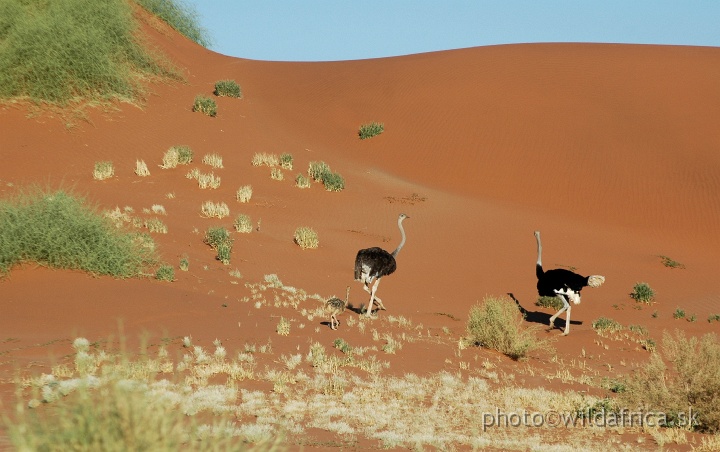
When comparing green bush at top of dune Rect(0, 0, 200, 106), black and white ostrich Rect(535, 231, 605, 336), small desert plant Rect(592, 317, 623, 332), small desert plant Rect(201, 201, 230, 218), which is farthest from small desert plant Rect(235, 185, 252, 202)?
small desert plant Rect(592, 317, 623, 332)

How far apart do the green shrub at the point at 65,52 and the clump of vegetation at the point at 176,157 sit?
5.38 m

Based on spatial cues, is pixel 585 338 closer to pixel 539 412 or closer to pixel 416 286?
pixel 416 286

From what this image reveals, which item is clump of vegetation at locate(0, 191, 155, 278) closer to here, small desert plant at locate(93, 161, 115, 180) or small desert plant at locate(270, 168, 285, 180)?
small desert plant at locate(93, 161, 115, 180)

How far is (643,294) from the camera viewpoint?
71.3ft

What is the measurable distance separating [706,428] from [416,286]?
12.3 m

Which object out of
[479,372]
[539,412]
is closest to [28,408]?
[539,412]

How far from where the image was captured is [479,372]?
1251cm

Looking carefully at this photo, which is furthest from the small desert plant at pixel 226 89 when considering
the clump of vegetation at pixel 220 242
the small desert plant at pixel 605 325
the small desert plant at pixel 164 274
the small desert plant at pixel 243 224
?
the small desert plant at pixel 605 325

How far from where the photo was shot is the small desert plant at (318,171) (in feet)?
97.5

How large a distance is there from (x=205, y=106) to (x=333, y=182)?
8.62m

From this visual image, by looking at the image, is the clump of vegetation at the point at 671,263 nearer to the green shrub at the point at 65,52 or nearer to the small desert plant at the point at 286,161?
the small desert plant at the point at 286,161

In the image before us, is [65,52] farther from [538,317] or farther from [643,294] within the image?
[643,294]

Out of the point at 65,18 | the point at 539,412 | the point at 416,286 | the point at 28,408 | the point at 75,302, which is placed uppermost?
the point at 65,18

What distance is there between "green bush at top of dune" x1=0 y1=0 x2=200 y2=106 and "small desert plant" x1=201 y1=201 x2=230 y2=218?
10700 millimetres
